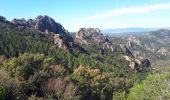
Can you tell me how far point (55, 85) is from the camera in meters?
88.7

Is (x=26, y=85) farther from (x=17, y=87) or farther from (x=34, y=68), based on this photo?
(x=34, y=68)

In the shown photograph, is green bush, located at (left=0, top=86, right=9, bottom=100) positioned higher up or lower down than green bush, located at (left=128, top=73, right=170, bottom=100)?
higher up

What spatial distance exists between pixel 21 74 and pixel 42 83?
1231 centimetres

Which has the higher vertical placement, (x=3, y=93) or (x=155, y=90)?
(x=3, y=93)

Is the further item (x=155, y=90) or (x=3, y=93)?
(x=155, y=90)

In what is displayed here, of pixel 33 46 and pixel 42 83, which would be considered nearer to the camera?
pixel 42 83

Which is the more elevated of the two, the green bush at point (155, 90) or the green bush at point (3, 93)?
the green bush at point (3, 93)

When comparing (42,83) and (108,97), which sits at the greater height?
(42,83)

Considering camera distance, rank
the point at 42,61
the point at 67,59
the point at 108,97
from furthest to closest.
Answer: the point at 67,59
the point at 42,61
the point at 108,97

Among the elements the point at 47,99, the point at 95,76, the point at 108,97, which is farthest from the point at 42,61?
the point at 47,99

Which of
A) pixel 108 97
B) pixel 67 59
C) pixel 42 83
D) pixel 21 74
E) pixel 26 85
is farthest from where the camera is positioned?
pixel 67 59

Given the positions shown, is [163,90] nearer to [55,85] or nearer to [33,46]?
[55,85]

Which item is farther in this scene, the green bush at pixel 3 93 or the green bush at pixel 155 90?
the green bush at pixel 155 90

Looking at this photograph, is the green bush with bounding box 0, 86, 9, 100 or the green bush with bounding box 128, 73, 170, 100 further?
the green bush with bounding box 128, 73, 170, 100
